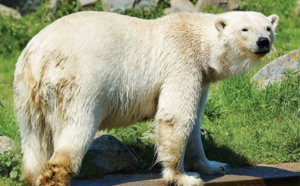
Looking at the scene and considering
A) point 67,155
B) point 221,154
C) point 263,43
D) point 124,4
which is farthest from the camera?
point 124,4

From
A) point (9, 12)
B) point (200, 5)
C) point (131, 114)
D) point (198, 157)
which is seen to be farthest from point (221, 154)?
point (9, 12)

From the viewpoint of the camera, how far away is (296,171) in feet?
22.1

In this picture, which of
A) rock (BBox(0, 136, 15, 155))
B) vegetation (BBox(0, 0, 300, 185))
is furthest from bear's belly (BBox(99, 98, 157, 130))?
rock (BBox(0, 136, 15, 155))

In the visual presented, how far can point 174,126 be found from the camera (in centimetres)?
617

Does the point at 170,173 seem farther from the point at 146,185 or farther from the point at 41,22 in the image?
the point at 41,22

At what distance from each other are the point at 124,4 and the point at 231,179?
691 cm

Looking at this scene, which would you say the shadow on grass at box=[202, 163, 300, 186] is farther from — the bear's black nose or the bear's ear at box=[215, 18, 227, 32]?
the bear's ear at box=[215, 18, 227, 32]

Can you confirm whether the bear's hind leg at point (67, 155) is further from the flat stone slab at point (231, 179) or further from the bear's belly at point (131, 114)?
the flat stone slab at point (231, 179)

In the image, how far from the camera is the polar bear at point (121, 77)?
5.76 m

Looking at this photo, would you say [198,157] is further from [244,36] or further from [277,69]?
[277,69]

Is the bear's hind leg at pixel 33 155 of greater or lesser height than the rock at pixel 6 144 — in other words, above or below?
above

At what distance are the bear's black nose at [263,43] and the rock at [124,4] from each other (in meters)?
6.83

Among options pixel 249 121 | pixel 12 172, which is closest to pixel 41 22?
pixel 249 121

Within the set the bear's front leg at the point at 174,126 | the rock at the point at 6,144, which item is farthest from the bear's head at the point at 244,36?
the rock at the point at 6,144
